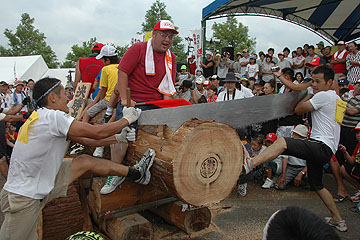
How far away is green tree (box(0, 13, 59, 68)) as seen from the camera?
4075 centimetres

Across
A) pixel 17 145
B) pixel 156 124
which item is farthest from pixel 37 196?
pixel 156 124

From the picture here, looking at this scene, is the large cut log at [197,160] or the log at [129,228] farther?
the log at [129,228]

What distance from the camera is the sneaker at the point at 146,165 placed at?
2.79m

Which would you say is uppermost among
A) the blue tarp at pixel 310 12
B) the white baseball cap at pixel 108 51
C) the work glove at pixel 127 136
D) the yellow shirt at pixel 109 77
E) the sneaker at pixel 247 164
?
the blue tarp at pixel 310 12

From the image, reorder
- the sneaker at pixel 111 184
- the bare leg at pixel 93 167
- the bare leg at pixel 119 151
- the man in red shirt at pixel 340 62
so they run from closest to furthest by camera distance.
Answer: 1. the bare leg at pixel 93 167
2. the sneaker at pixel 111 184
3. the bare leg at pixel 119 151
4. the man in red shirt at pixel 340 62


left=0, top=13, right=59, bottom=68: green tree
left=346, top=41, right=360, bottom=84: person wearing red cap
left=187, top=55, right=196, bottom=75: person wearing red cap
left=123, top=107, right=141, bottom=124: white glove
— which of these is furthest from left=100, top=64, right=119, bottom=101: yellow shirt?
left=0, top=13, right=59, bottom=68: green tree

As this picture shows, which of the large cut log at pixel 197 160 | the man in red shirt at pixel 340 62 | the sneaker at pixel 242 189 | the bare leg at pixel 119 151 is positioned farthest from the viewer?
the man in red shirt at pixel 340 62

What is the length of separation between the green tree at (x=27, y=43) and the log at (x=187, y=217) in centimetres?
4178

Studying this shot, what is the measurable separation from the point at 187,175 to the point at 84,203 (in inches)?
76.5

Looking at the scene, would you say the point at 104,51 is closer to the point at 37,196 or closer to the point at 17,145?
the point at 17,145

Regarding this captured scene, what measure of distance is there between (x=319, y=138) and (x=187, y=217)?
6.40ft

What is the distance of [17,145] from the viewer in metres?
2.48

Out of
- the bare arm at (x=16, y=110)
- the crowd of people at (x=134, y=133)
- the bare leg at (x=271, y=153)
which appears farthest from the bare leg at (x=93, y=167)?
the bare arm at (x=16, y=110)

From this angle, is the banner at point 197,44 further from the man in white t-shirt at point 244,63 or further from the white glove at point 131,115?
the white glove at point 131,115
